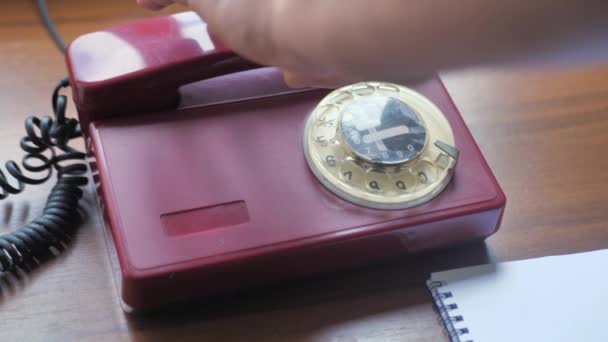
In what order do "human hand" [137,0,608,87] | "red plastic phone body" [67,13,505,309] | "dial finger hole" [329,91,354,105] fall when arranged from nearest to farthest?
"human hand" [137,0,608,87], "red plastic phone body" [67,13,505,309], "dial finger hole" [329,91,354,105]

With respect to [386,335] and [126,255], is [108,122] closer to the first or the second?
[126,255]

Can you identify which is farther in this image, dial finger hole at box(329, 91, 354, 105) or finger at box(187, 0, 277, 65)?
dial finger hole at box(329, 91, 354, 105)

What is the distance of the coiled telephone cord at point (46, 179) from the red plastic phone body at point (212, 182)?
0.16 feet

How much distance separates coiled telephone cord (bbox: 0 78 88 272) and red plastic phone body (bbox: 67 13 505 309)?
0.16 ft

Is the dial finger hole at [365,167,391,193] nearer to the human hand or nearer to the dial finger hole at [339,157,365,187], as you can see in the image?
the dial finger hole at [339,157,365,187]

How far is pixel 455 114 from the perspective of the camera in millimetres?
619

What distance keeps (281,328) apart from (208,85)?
0.69 feet

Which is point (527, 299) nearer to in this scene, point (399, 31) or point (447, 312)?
point (447, 312)

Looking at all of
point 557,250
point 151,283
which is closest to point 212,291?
point 151,283

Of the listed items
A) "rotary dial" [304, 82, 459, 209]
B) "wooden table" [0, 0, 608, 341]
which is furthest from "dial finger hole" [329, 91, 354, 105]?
"wooden table" [0, 0, 608, 341]

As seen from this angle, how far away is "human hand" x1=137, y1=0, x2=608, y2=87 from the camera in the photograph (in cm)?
32

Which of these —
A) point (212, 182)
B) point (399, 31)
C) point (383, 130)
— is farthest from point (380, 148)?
point (399, 31)

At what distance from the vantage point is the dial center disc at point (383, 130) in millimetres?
571

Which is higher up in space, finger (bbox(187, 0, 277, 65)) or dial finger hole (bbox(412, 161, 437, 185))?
finger (bbox(187, 0, 277, 65))
